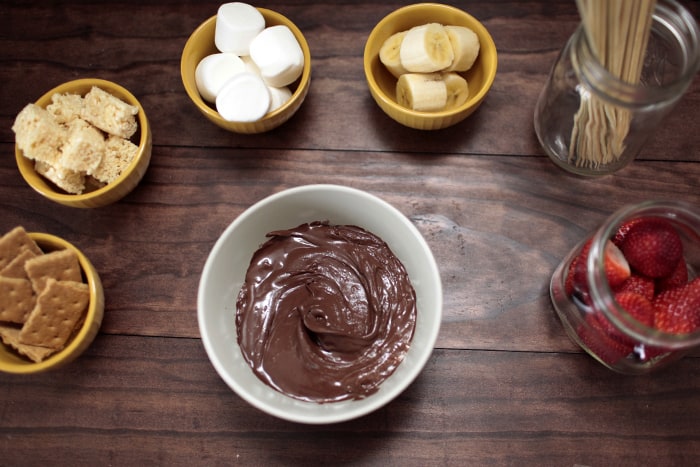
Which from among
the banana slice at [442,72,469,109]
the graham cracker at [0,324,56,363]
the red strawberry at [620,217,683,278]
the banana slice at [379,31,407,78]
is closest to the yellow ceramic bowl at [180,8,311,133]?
the banana slice at [379,31,407,78]

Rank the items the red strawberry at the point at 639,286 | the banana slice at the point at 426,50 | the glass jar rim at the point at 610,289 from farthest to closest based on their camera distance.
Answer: the banana slice at the point at 426,50 < the red strawberry at the point at 639,286 < the glass jar rim at the point at 610,289

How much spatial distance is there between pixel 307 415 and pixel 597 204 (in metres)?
0.61

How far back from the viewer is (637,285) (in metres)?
0.94

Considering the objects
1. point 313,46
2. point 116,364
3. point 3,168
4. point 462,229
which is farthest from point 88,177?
point 462,229

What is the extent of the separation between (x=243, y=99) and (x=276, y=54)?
0.09 m

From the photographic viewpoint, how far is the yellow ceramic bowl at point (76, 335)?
0.97m

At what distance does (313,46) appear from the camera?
1182mm

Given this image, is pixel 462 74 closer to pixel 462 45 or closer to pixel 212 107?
pixel 462 45

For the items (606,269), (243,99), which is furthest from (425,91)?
(606,269)

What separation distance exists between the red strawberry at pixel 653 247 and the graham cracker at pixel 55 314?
2.76 feet

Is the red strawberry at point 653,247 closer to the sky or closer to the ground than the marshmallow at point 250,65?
closer to the ground

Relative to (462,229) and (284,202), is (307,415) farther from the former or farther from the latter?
(462,229)

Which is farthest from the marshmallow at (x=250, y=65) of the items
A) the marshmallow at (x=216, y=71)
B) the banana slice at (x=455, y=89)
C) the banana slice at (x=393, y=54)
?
the banana slice at (x=455, y=89)

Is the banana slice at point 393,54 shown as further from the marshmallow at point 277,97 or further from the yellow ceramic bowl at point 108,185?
the yellow ceramic bowl at point 108,185
